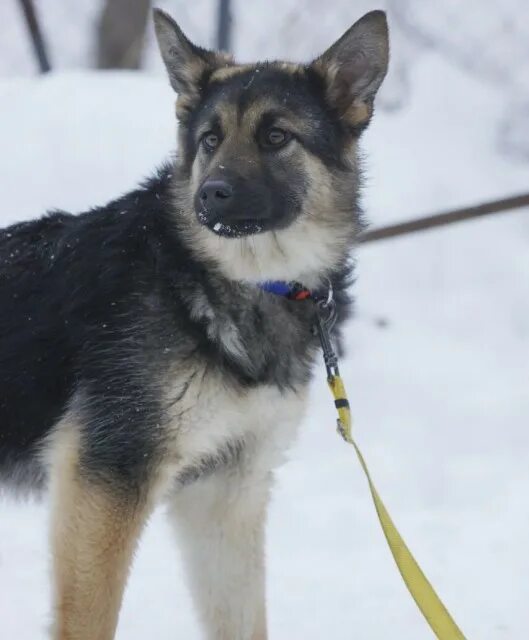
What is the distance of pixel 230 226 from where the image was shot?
3.03 m

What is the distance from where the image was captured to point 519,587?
411 centimetres

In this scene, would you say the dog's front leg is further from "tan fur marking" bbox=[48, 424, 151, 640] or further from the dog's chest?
"tan fur marking" bbox=[48, 424, 151, 640]

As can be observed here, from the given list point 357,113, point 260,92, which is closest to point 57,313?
point 260,92

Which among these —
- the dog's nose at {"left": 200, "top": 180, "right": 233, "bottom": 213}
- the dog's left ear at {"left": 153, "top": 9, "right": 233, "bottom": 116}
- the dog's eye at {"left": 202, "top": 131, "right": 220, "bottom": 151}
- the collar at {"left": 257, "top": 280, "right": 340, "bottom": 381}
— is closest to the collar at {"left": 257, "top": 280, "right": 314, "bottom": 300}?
the collar at {"left": 257, "top": 280, "right": 340, "bottom": 381}

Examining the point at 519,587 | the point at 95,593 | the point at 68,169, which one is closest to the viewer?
the point at 95,593

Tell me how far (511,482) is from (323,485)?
946 mm

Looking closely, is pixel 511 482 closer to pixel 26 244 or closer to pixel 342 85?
pixel 342 85

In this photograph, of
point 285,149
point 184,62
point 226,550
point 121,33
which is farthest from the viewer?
point 121,33

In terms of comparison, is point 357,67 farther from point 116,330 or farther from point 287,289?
point 116,330

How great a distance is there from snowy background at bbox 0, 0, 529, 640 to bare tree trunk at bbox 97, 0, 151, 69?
1.75 meters

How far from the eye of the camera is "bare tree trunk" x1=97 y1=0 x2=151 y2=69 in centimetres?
916

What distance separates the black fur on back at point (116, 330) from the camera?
3.04 metres

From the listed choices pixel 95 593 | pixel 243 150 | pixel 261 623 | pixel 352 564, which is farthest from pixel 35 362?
pixel 352 564

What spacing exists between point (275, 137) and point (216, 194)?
370 mm
